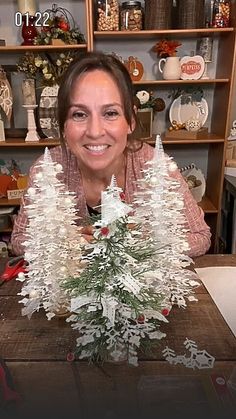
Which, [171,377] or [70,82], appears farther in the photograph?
[70,82]

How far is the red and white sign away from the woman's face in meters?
1.34

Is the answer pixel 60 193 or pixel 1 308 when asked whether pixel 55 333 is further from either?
pixel 60 193

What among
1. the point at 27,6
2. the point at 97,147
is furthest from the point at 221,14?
the point at 97,147

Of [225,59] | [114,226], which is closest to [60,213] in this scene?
[114,226]

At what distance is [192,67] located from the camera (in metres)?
2.46

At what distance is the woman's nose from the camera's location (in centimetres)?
117

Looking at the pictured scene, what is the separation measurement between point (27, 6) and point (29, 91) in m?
0.48

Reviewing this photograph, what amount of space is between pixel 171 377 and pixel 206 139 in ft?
6.63

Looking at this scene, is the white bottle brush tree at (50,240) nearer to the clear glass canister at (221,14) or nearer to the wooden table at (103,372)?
the wooden table at (103,372)

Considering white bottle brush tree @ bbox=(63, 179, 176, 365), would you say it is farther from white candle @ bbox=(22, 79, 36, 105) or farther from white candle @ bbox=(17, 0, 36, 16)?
white candle @ bbox=(17, 0, 36, 16)

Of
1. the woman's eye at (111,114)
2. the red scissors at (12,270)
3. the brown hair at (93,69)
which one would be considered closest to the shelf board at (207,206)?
the brown hair at (93,69)

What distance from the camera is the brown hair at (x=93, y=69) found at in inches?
48.3

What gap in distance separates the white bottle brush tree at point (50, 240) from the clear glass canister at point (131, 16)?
181 centimetres

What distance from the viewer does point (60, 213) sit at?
831 mm
